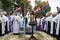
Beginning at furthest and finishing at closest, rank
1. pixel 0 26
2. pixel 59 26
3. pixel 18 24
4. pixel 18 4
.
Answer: pixel 18 4
pixel 18 24
pixel 0 26
pixel 59 26

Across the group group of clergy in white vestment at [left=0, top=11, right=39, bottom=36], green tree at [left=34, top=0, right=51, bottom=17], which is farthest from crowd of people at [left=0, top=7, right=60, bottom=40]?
green tree at [left=34, top=0, right=51, bottom=17]

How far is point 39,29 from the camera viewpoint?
25.2 feet

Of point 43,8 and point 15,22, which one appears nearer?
point 15,22

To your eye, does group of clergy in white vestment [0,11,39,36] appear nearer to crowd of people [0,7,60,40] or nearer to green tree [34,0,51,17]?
crowd of people [0,7,60,40]

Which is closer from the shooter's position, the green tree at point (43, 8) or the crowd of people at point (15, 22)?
the crowd of people at point (15, 22)

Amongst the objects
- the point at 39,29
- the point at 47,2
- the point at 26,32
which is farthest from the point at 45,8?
the point at 26,32

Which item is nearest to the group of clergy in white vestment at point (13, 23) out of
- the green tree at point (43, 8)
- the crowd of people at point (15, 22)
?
the crowd of people at point (15, 22)

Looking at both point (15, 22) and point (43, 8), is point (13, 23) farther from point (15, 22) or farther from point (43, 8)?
point (43, 8)

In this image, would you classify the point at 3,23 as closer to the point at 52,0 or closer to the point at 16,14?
the point at 16,14

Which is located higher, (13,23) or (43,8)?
(43,8)

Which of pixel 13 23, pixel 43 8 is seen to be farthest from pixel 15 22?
pixel 43 8

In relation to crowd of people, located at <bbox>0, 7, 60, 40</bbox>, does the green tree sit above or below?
above

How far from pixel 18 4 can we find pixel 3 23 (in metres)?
1.32

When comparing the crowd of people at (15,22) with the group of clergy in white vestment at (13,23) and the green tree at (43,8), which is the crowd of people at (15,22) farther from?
the green tree at (43,8)
